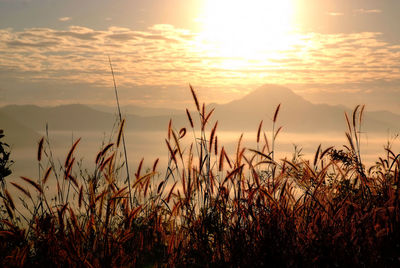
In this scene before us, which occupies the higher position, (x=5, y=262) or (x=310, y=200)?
(x=310, y=200)

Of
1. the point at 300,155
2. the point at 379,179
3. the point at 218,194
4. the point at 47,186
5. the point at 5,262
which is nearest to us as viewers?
the point at 5,262

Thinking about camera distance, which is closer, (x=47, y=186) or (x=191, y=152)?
(x=191, y=152)

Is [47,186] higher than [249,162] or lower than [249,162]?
lower

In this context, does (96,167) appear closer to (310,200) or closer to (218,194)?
(218,194)

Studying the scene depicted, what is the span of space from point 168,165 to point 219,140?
490mm

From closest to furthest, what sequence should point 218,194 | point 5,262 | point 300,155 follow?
point 5,262, point 218,194, point 300,155

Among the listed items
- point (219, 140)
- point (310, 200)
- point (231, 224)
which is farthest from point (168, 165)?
point (310, 200)

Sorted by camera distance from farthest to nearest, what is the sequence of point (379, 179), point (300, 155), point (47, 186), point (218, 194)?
point (300, 155) → point (379, 179) → point (47, 186) → point (218, 194)

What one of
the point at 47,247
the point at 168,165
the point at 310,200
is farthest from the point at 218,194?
the point at 47,247

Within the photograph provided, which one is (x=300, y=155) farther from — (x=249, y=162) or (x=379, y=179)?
(x=249, y=162)

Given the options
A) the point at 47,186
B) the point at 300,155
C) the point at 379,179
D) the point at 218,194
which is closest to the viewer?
the point at 218,194

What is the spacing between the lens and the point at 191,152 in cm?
363

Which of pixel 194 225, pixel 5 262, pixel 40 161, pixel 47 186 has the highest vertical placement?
pixel 40 161

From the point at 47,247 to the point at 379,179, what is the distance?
3092 millimetres
